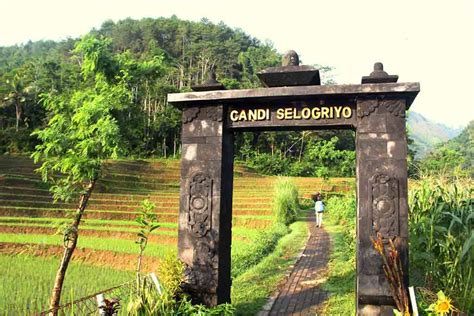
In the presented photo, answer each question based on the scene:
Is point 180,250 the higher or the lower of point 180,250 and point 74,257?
the higher

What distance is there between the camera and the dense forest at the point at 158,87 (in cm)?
907

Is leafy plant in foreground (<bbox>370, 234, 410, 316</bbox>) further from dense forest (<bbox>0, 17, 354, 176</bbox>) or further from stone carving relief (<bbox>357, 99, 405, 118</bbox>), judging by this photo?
dense forest (<bbox>0, 17, 354, 176</bbox>)

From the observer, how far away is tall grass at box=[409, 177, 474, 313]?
561 centimetres

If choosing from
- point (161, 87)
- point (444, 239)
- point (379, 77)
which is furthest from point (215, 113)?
point (161, 87)

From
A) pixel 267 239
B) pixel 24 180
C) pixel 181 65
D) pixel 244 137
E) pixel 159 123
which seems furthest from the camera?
pixel 181 65

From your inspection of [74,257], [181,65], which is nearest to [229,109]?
[74,257]

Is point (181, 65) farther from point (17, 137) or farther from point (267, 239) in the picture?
point (267, 239)

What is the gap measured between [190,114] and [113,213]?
55.7 ft

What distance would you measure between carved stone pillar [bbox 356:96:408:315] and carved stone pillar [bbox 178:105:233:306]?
188cm

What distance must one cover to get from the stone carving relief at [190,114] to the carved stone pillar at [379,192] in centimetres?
232

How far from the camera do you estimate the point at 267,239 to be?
548 inches

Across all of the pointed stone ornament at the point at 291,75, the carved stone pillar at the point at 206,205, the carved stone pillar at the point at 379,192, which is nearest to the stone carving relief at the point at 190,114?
the carved stone pillar at the point at 206,205

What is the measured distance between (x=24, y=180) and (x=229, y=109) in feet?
75.8

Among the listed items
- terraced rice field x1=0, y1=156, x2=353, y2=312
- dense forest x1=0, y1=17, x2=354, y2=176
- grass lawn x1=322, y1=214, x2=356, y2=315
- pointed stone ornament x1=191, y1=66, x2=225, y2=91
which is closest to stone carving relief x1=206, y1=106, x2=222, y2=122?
pointed stone ornament x1=191, y1=66, x2=225, y2=91
